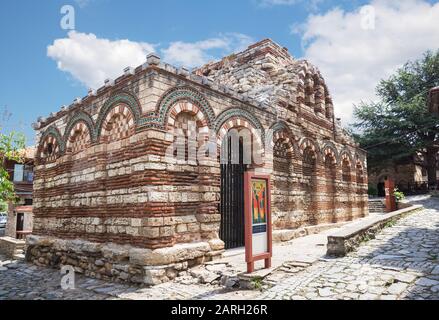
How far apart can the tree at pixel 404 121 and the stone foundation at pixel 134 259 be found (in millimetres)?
21358

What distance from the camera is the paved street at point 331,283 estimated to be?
4.30 meters

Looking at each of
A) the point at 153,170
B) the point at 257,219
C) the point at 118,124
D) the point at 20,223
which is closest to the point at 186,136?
the point at 153,170

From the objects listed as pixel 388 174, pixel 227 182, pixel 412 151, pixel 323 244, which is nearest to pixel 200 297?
pixel 227 182

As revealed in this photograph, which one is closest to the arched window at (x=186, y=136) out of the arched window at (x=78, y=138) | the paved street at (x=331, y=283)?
the paved street at (x=331, y=283)

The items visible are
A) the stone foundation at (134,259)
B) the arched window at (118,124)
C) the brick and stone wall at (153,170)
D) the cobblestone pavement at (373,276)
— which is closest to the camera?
the cobblestone pavement at (373,276)

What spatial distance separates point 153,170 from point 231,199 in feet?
8.22

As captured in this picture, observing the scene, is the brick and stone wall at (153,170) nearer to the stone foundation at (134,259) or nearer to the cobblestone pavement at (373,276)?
the stone foundation at (134,259)

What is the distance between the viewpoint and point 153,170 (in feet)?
18.9

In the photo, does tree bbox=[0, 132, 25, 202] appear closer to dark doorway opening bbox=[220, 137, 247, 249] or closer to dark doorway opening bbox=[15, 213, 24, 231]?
dark doorway opening bbox=[15, 213, 24, 231]

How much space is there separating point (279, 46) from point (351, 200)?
23.5 feet

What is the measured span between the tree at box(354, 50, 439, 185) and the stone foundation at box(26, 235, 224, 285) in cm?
2136

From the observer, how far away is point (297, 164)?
32.4 feet

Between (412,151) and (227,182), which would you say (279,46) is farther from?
(412,151)

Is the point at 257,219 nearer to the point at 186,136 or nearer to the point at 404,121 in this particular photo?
the point at 186,136
